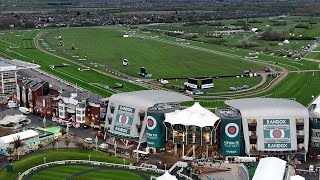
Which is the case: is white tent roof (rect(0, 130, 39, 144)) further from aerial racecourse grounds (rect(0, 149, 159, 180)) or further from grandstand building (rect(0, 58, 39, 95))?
grandstand building (rect(0, 58, 39, 95))

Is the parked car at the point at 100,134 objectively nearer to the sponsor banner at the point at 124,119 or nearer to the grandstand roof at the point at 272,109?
the sponsor banner at the point at 124,119

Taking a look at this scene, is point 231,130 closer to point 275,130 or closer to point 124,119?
point 275,130

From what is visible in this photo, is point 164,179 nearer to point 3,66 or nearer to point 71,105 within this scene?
point 71,105

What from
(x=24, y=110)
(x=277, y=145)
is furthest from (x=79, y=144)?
(x=277, y=145)

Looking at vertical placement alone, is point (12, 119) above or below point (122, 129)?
below

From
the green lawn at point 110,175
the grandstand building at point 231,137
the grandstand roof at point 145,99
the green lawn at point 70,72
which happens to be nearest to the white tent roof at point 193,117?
the grandstand building at point 231,137
